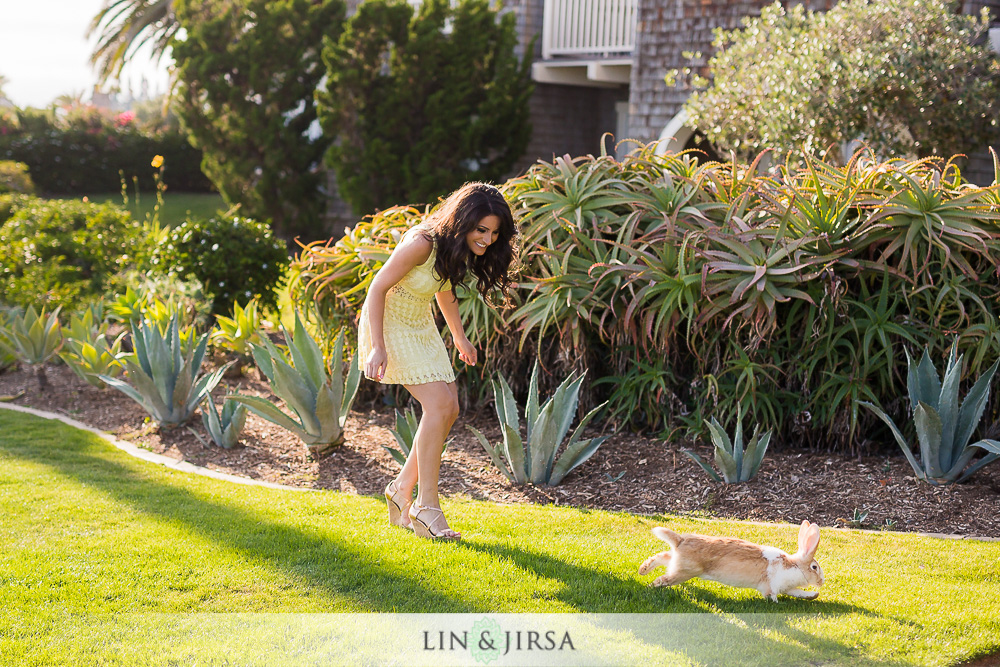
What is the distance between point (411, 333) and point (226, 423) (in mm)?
2436

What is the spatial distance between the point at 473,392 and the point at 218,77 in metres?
11.0

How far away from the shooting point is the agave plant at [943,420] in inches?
185

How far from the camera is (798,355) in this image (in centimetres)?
540

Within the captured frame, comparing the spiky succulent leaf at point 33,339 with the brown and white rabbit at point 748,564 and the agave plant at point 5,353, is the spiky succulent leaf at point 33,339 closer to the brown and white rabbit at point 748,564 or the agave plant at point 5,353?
the agave plant at point 5,353

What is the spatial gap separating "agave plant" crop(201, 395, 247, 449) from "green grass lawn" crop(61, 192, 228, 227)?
1527 centimetres

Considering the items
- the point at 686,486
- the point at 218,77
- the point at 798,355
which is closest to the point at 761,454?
the point at 686,486

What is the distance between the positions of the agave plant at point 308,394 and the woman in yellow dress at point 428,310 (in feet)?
4.77

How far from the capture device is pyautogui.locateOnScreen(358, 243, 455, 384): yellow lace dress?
13.0ft

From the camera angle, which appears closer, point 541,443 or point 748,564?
point 748,564

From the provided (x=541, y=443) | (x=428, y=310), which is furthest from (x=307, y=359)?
(x=428, y=310)

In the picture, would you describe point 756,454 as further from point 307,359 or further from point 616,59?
point 616,59

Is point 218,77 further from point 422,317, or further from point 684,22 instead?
point 422,317

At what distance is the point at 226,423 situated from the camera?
19.6 feet

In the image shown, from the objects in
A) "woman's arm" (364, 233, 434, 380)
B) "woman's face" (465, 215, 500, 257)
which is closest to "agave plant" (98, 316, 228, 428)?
"woman's arm" (364, 233, 434, 380)
